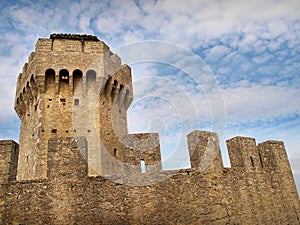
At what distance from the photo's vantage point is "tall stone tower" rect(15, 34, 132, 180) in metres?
13.8

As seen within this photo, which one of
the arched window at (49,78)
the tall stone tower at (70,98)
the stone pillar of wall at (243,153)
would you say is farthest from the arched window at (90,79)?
the stone pillar of wall at (243,153)

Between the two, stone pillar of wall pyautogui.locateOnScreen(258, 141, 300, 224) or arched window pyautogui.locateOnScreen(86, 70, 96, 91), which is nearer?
stone pillar of wall pyautogui.locateOnScreen(258, 141, 300, 224)

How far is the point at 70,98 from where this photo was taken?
14.5 meters

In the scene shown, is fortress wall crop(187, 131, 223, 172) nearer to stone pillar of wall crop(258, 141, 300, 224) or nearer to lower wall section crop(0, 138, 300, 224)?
lower wall section crop(0, 138, 300, 224)

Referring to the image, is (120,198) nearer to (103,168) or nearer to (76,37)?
(103,168)

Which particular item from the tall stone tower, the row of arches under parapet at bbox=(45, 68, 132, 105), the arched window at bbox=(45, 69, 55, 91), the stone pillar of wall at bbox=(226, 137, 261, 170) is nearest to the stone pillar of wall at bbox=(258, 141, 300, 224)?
the stone pillar of wall at bbox=(226, 137, 261, 170)

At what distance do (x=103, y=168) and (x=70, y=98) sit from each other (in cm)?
413

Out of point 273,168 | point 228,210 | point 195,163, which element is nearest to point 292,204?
point 273,168

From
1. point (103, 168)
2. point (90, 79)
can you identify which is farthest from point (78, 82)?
point (103, 168)

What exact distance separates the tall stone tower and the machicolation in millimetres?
52

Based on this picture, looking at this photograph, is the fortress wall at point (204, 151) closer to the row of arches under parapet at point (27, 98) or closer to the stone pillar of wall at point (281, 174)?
the stone pillar of wall at point (281, 174)

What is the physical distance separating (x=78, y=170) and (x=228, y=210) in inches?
194

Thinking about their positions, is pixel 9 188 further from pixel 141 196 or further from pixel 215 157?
pixel 215 157

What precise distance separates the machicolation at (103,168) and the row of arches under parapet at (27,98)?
6cm
